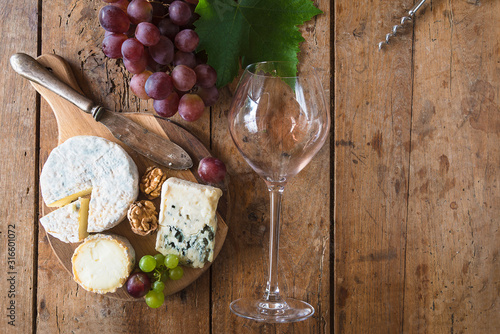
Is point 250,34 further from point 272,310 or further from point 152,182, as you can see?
point 272,310

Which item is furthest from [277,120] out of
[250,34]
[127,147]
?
[127,147]

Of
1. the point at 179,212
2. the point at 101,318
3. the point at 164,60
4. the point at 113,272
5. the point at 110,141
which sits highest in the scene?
the point at 164,60

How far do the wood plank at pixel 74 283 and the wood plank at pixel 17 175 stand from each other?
27mm

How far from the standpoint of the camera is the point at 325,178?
32.2 inches

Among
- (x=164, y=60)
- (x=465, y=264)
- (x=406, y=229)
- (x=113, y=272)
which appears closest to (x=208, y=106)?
(x=164, y=60)

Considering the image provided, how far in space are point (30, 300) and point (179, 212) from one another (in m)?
0.40

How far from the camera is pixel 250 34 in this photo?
77 cm

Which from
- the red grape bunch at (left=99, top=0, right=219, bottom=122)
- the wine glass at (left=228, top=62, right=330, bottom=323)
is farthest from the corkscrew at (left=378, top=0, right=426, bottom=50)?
the red grape bunch at (left=99, top=0, right=219, bottom=122)

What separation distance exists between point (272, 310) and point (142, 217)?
0.29m

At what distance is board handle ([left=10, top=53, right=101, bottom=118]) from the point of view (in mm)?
789

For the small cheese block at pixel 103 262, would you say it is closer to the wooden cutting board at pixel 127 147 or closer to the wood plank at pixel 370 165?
the wooden cutting board at pixel 127 147

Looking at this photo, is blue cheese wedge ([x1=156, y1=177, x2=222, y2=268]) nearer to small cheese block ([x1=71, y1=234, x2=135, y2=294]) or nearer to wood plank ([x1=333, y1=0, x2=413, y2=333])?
small cheese block ([x1=71, y1=234, x2=135, y2=294])

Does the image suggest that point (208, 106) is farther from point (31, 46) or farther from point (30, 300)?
point (30, 300)

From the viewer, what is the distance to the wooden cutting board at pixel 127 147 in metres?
0.78
